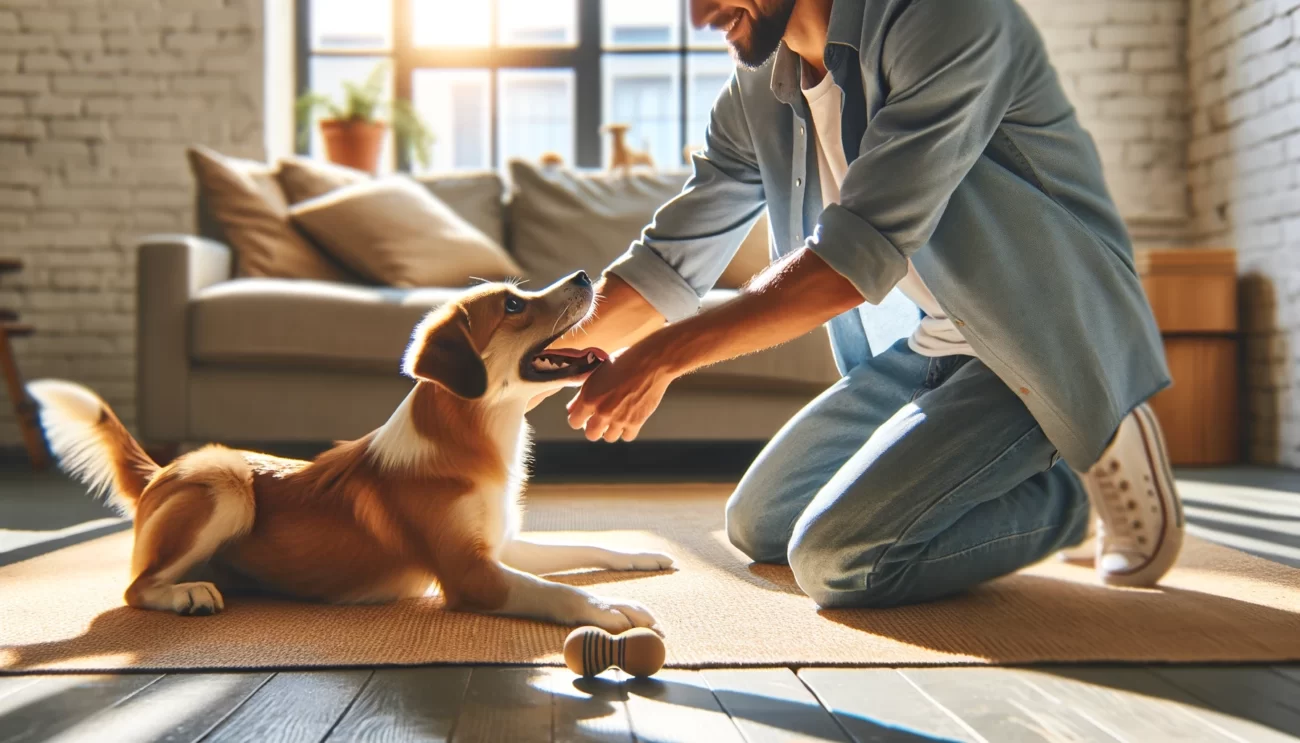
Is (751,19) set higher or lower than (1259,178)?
higher

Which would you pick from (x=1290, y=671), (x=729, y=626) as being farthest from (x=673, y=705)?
(x=1290, y=671)

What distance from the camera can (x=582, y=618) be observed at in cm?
150

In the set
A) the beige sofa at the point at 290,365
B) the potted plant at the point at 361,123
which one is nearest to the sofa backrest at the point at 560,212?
the beige sofa at the point at 290,365

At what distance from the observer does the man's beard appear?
1.73m

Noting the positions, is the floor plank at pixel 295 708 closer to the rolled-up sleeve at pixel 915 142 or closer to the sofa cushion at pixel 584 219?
the rolled-up sleeve at pixel 915 142

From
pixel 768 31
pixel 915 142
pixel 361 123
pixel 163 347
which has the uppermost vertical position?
pixel 361 123

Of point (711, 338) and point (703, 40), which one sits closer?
point (711, 338)

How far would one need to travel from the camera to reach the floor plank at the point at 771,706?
3.44 feet

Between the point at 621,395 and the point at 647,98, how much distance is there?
4188mm

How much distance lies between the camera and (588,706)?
1.15 m

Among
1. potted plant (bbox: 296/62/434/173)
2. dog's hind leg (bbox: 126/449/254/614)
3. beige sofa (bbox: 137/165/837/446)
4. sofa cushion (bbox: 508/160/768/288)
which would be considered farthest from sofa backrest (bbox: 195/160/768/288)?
dog's hind leg (bbox: 126/449/254/614)

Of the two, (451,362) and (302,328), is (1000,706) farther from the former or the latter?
(302,328)

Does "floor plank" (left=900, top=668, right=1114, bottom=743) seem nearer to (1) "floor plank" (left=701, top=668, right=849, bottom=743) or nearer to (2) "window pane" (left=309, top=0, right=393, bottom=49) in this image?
(1) "floor plank" (left=701, top=668, right=849, bottom=743)

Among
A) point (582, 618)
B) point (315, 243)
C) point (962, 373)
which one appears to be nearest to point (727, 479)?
point (315, 243)
